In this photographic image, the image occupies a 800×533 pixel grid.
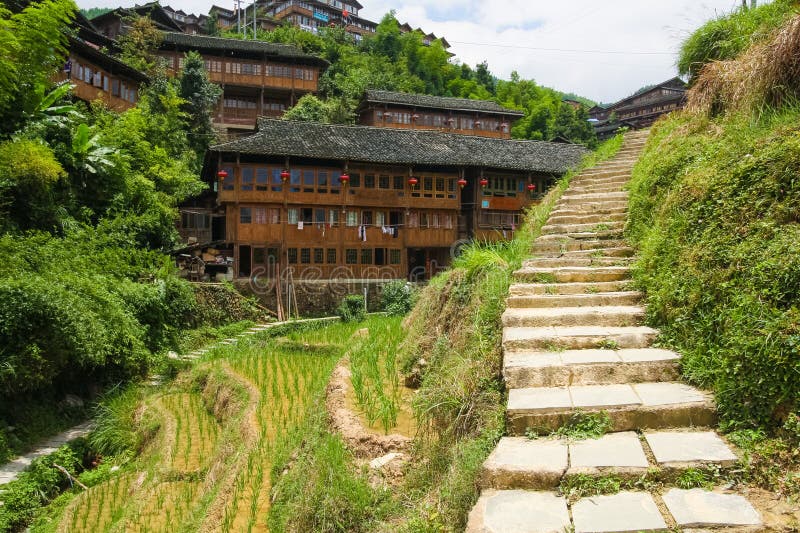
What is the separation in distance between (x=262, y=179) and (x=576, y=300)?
67.7ft

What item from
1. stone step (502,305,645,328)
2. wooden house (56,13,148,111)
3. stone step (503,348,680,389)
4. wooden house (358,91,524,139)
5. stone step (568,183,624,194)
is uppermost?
wooden house (358,91,524,139)

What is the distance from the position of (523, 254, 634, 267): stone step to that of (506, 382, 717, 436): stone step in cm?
301

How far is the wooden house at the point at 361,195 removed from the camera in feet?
78.1

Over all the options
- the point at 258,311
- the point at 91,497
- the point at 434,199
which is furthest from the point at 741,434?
the point at 434,199

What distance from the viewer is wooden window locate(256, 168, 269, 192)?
23859 mm

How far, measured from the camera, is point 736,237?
412cm

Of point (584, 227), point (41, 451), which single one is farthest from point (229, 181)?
point (584, 227)

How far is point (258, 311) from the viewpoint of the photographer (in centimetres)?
2278

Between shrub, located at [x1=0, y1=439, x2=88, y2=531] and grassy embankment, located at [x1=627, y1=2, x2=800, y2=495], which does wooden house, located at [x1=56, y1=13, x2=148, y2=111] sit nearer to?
shrub, located at [x1=0, y1=439, x2=88, y2=531]

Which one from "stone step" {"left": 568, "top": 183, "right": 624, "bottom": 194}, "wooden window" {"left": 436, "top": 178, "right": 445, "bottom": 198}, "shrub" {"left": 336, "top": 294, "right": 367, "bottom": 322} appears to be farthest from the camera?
"wooden window" {"left": 436, "top": 178, "right": 445, "bottom": 198}

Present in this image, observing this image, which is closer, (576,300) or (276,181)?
(576,300)

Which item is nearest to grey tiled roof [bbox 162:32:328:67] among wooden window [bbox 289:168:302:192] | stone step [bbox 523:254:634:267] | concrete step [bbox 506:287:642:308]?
wooden window [bbox 289:168:302:192]

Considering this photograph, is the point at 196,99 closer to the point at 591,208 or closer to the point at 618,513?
the point at 591,208

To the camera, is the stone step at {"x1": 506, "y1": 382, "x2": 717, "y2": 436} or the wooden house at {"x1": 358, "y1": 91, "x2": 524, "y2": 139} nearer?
the stone step at {"x1": 506, "y1": 382, "x2": 717, "y2": 436}
